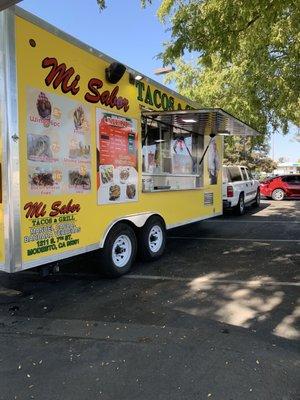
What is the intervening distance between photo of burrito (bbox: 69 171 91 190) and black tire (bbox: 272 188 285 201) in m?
18.1

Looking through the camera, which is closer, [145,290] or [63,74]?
[63,74]

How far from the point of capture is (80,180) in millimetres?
5883

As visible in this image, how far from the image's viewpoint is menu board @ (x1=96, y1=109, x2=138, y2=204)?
6312 mm

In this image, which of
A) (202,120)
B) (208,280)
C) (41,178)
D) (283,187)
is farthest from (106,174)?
(283,187)

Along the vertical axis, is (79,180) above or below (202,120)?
below

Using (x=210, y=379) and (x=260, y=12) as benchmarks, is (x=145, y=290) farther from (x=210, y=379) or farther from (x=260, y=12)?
(x=260, y=12)

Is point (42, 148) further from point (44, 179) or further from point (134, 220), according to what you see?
point (134, 220)

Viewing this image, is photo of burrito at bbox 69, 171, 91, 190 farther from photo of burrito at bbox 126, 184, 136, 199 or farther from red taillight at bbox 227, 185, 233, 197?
red taillight at bbox 227, 185, 233, 197

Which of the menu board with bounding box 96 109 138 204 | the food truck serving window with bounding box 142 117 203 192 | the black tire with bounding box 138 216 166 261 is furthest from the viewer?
the food truck serving window with bounding box 142 117 203 192

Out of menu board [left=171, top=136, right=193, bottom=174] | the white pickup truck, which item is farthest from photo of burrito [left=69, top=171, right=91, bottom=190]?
the white pickup truck

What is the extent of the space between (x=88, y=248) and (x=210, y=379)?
295 cm

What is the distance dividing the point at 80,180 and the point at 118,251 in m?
1.50

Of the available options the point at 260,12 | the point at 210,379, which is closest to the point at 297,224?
the point at 260,12

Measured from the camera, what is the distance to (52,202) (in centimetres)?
541
